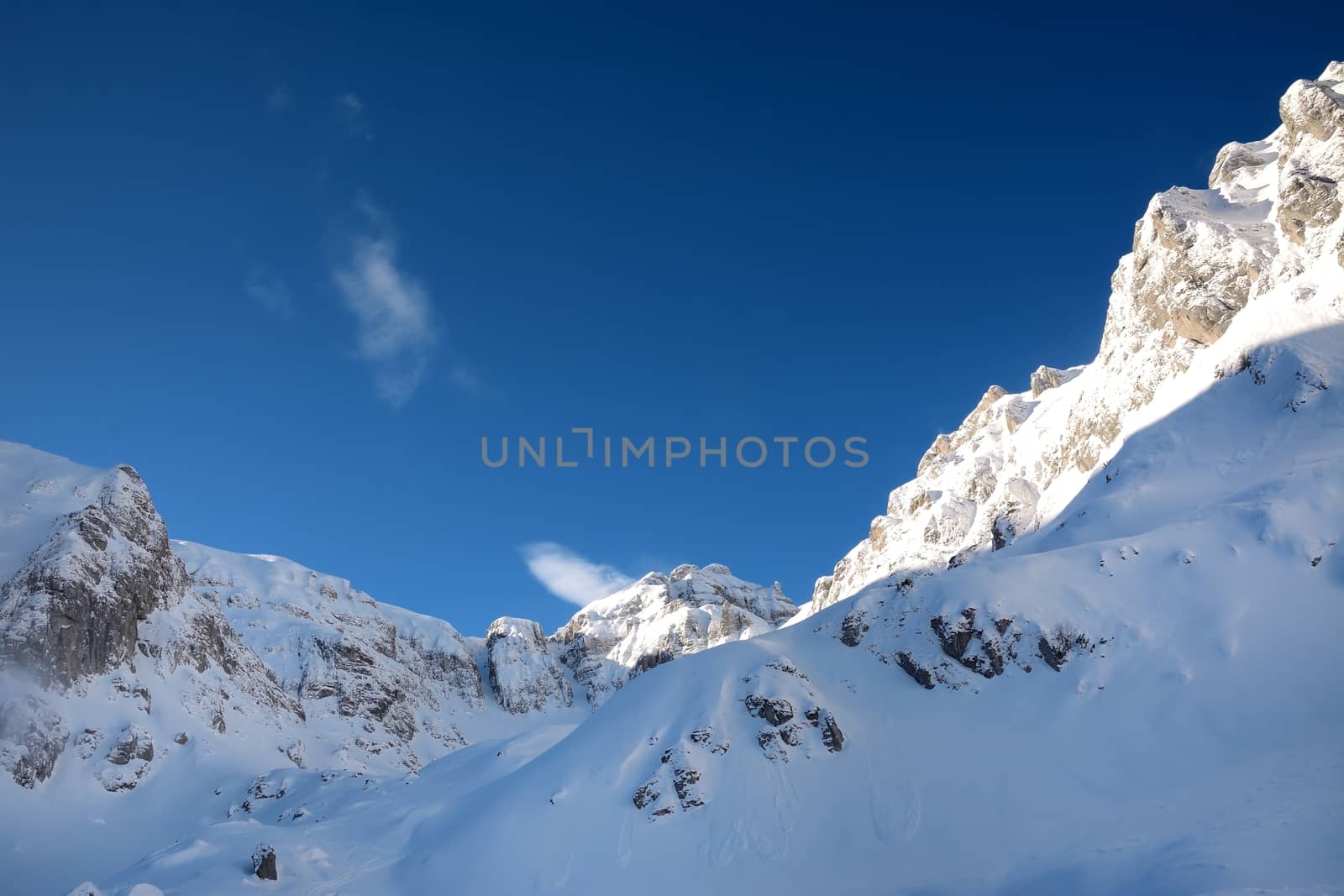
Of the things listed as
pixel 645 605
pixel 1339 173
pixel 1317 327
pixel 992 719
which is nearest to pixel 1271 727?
pixel 992 719

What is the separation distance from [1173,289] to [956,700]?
4733cm

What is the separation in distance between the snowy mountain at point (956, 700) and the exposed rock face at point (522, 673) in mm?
59383

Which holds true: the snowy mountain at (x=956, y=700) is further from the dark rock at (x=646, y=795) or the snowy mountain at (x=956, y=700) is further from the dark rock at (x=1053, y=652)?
the dark rock at (x=646, y=795)

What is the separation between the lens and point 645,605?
590ft

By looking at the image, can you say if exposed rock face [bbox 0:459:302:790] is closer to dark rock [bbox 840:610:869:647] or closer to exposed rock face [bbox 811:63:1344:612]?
dark rock [bbox 840:610:869:647]

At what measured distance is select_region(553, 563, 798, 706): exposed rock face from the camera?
150 m

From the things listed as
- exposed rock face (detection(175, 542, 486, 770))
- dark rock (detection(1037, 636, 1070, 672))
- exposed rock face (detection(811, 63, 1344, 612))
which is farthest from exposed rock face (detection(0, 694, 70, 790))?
dark rock (detection(1037, 636, 1070, 672))

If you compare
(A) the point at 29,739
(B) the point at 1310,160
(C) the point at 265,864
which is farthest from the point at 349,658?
(B) the point at 1310,160

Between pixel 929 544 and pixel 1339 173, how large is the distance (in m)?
54.9

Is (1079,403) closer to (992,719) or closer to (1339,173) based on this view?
(1339,173)

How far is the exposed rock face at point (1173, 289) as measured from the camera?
5966cm

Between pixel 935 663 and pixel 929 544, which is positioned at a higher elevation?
pixel 929 544

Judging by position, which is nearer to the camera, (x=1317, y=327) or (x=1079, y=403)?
(x=1317, y=327)

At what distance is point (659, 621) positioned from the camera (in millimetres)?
164375
